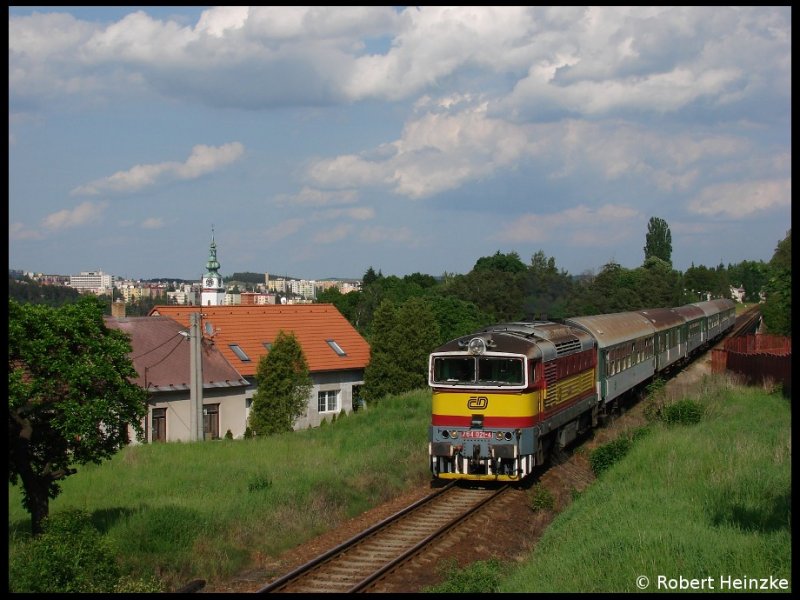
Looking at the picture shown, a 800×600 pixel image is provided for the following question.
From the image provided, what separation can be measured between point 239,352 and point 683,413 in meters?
25.2

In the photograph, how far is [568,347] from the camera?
2239 centimetres

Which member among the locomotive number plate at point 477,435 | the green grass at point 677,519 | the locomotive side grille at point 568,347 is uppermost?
the locomotive side grille at point 568,347

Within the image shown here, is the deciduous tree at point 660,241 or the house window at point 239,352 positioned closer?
the house window at point 239,352

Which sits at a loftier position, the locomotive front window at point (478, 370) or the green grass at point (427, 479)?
the locomotive front window at point (478, 370)

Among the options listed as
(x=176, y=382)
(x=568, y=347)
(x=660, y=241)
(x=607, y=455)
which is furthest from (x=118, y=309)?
(x=660, y=241)

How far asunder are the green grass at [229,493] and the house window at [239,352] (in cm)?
1630

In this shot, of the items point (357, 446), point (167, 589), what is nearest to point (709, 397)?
point (357, 446)

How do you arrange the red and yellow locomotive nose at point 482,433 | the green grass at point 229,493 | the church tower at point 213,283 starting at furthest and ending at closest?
1. the church tower at point 213,283
2. the red and yellow locomotive nose at point 482,433
3. the green grass at point 229,493

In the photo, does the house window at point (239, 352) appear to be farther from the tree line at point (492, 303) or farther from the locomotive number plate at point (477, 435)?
the locomotive number plate at point (477, 435)

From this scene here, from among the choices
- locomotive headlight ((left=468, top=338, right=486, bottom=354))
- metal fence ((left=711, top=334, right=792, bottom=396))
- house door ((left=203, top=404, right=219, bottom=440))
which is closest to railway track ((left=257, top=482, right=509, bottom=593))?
locomotive headlight ((left=468, top=338, right=486, bottom=354))

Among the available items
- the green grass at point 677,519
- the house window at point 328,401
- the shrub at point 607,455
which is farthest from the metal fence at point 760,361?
the house window at point 328,401

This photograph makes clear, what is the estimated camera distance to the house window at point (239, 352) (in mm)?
44853

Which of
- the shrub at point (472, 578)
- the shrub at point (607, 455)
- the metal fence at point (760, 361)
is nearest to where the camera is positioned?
the shrub at point (472, 578)

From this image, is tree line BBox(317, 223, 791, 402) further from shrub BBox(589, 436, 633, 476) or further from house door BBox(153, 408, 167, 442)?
house door BBox(153, 408, 167, 442)
